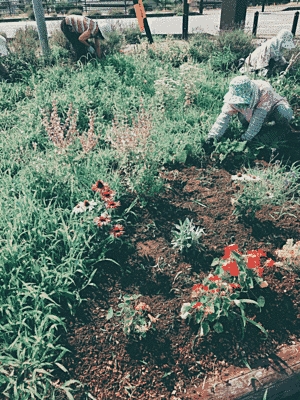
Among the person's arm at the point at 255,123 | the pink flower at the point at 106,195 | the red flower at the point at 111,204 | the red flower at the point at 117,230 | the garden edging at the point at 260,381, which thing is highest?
the person's arm at the point at 255,123

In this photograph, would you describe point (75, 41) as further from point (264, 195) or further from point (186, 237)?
point (186, 237)

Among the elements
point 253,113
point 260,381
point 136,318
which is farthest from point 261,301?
point 253,113

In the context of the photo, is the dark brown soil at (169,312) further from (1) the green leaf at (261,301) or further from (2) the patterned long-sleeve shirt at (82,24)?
(2) the patterned long-sleeve shirt at (82,24)

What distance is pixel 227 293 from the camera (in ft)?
7.93

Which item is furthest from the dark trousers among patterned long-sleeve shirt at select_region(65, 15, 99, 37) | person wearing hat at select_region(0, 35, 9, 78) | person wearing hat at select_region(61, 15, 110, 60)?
person wearing hat at select_region(0, 35, 9, 78)

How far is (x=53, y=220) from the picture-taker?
2.84 metres

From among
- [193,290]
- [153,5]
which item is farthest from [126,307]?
[153,5]

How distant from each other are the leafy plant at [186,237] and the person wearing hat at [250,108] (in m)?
1.37

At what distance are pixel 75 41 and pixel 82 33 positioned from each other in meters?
0.30

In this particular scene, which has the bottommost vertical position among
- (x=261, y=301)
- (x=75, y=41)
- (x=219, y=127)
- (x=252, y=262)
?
(x=261, y=301)

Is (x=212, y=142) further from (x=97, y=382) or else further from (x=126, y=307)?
(x=97, y=382)

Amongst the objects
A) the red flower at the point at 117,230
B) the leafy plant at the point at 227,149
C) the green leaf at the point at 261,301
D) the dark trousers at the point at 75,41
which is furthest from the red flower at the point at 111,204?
the dark trousers at the point at 75,41

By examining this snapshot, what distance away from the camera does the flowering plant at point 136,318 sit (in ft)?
7.59

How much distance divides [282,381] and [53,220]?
1.90m
